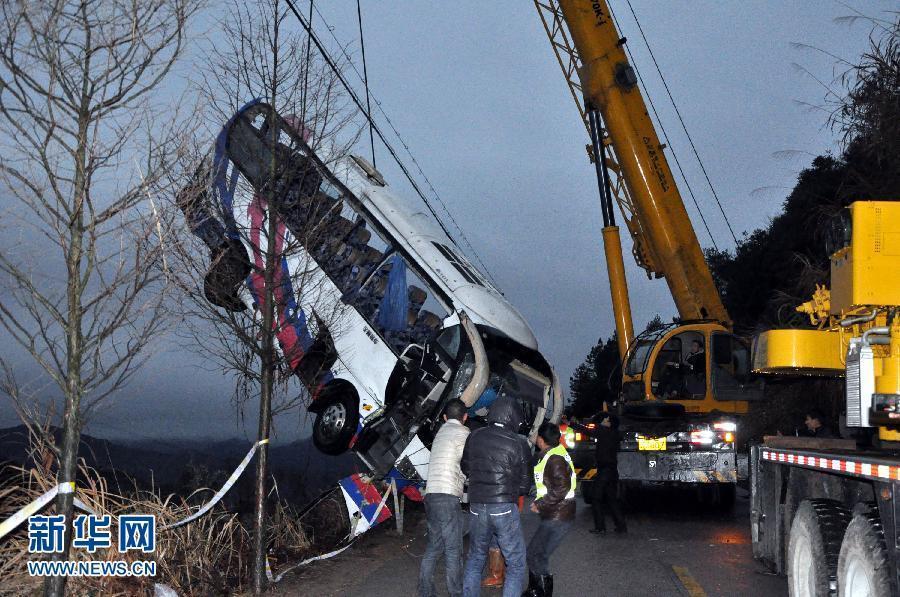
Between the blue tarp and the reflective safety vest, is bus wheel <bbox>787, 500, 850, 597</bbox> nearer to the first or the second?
the reflective safety vest

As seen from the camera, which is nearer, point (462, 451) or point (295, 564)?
point (462, 451)

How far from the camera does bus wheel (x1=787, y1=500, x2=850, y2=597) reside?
5742mm

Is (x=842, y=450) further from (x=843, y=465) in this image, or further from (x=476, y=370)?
(x=476, y=370)

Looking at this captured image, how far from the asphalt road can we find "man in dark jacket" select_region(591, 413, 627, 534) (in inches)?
9.4

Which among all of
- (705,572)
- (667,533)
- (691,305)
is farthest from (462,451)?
(691,305)

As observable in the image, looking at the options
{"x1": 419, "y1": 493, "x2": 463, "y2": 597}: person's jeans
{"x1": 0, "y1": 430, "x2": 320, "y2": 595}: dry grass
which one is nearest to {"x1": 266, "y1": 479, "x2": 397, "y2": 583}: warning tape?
{"x1": 0, "y1": 430, "x2": 320, "y2": 595}: dry grass

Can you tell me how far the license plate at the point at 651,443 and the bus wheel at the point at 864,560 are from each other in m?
7.89

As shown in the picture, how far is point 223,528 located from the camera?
28.3ft

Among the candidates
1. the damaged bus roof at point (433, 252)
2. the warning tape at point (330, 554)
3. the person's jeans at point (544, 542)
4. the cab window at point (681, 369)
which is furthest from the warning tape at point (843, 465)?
the cab window at point (681, 369)

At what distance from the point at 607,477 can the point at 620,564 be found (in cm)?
253

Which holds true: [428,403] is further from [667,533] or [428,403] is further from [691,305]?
[691,305]

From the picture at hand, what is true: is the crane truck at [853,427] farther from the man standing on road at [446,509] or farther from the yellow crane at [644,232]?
the yellow crane at [644,232]

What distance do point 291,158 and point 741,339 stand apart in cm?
875

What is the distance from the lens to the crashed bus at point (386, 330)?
1116 cm
